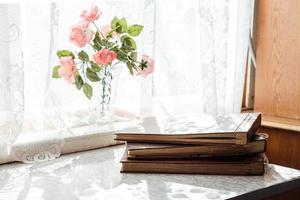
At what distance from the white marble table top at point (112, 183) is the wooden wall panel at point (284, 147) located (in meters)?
0.32

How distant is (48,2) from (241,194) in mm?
749

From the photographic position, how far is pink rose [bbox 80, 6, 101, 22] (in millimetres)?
1331

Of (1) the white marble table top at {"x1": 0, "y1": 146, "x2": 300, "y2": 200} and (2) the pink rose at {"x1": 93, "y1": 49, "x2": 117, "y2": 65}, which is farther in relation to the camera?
(2) the pink rose at {"x1": 93, "y1": 49, "x2": 117, "y2": 65}

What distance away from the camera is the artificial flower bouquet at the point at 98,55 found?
1332mm

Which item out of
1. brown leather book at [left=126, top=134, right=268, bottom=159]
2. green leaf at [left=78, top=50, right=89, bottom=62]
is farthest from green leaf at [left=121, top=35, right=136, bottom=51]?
brown leather book at [left=126, top=134, right=268, bottom=159]

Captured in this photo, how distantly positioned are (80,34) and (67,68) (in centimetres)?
11

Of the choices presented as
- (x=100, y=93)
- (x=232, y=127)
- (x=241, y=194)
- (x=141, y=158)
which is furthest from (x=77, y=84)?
(x=241, y=194)

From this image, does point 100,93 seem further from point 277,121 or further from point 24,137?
point 277,121

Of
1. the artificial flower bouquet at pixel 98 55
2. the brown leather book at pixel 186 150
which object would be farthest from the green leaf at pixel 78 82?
the brown leather book at pixel 186 150

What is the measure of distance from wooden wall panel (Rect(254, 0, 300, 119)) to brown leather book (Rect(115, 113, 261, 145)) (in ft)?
1.05

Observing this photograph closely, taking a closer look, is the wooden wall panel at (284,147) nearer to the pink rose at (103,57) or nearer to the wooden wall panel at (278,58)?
the wooden wall panel at (278,58)

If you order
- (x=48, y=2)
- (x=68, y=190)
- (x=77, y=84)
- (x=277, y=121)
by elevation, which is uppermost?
(x=48, y=2)

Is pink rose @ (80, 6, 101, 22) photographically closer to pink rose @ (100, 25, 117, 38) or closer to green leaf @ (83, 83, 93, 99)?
pink rose @ (100, 25, 117, 38)

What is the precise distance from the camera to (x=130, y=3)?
4.69ft
